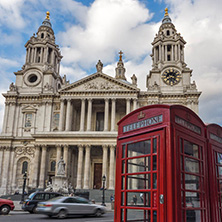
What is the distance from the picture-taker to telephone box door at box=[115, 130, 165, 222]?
586cm

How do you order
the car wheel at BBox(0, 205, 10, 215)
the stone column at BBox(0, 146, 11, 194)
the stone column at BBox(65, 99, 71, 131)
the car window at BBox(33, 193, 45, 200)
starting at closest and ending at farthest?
the car wheel at BBox(0, 205, 10, 215) < the car window at BBox(33, 193, 45, 200) < the stone column at BBox(0, 146, 11, 194) < the stone column at BBox(65, 99, 71, 131)

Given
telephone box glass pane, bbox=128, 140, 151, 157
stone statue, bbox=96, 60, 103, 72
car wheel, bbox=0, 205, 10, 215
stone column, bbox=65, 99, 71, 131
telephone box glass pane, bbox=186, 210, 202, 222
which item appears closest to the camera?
telephone box glass pane, bbox=186, 210, 202, 222

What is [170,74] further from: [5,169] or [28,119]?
[5,169]

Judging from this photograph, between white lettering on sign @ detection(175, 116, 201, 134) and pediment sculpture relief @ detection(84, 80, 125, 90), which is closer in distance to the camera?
white lettering on sign @ detection(175, 116, 201, 134)

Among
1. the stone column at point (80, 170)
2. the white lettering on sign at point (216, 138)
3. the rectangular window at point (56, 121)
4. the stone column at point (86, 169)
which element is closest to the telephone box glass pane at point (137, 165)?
the white lettering on sign at point (216, 138)

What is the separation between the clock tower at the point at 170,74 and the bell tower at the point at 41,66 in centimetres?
1712

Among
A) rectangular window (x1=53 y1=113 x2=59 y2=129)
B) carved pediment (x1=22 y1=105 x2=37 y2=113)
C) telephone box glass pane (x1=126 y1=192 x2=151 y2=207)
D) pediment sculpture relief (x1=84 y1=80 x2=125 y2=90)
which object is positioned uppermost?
pediment sculpture relief (x1=84 y1=80 x2=125 y2=90)

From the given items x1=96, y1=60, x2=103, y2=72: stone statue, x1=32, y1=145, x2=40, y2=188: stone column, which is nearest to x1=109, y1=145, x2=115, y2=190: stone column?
x1=32, y1=145, x2=40, y2=188: stone column

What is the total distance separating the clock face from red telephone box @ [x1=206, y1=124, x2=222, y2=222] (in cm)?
3898

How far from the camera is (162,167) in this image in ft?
19.1

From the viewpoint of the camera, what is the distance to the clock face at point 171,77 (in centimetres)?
4597

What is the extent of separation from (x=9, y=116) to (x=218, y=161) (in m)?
43.3

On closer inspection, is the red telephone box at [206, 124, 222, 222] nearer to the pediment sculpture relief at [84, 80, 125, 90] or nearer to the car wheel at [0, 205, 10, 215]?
the car wheel at [0, 205, 10, 215]

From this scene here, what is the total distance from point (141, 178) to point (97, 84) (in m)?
38.3
